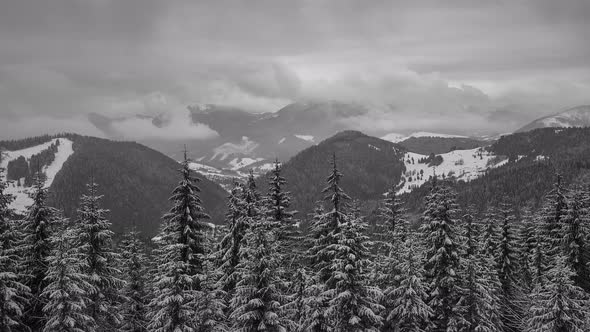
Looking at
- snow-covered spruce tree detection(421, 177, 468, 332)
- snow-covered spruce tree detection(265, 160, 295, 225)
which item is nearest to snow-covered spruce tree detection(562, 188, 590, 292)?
snow-covered spruce tree detection(421, 177, 468, 332)

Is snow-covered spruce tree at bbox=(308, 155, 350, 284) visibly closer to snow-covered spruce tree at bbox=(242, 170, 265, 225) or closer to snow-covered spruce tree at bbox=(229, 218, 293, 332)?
snow-covered spruce tree at bbox=(229, 218, 293, 332)

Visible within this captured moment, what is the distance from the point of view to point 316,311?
28844mm

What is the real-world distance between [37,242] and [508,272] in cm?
4295

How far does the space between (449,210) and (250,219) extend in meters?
15.4

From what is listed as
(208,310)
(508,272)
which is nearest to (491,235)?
(508,272)

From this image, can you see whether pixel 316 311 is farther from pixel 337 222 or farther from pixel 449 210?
pixel 449 210

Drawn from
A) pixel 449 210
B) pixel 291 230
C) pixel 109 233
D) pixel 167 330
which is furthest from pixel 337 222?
pixel 109 233

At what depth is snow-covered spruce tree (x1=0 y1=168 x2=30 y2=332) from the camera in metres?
24.4

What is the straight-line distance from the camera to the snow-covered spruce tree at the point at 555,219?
137ft

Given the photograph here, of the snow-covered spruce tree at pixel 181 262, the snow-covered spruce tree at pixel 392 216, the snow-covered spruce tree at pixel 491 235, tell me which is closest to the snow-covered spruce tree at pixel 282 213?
Result: the snow-covered spruce tree at pixel 181 262

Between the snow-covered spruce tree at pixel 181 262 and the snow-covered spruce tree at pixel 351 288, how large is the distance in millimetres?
9022

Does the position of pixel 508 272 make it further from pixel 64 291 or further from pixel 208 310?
pixel 64 291

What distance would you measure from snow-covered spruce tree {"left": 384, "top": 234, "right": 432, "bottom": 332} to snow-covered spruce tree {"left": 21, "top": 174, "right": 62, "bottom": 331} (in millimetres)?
24664

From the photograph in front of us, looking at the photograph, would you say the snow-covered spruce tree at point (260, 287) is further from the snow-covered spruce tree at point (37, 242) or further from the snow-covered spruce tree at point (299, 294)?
the snow-covered spruce tree at point (37, 242)
